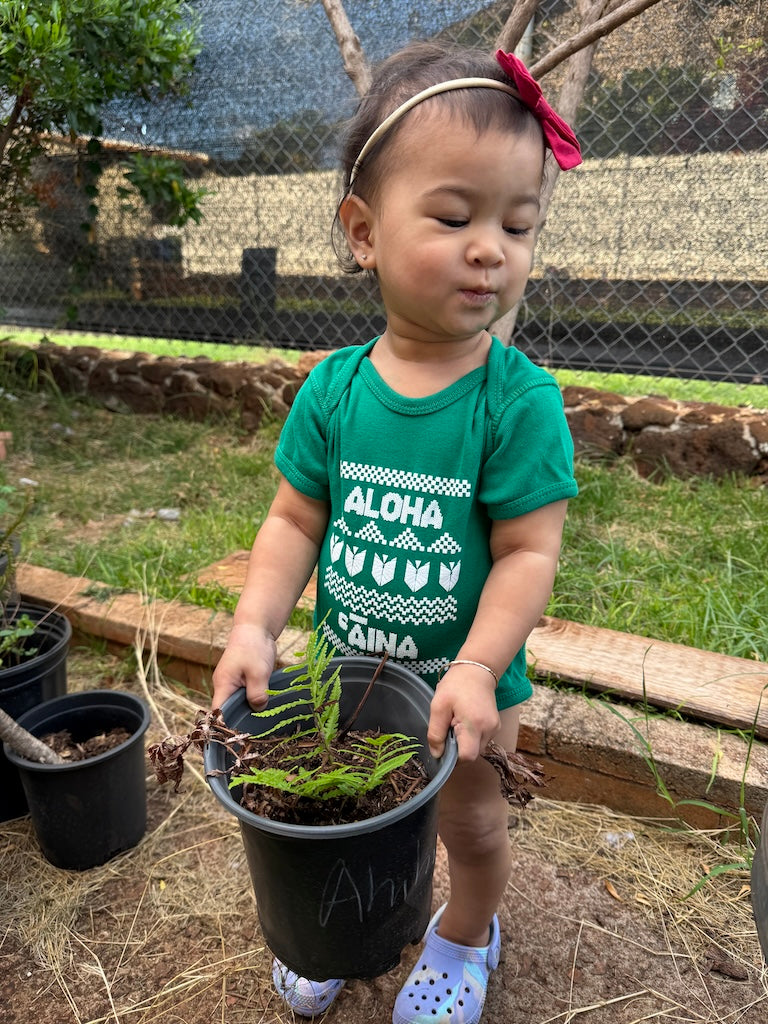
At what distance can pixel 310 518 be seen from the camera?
1288mm

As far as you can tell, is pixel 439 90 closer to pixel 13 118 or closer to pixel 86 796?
pixel 86 796

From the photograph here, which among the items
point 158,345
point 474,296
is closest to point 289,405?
point 158,345

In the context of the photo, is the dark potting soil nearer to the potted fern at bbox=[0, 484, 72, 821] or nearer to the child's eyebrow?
the potted fern at bbox=[0, 484, 72, 821]

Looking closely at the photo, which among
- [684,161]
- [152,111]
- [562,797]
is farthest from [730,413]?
[152,111]

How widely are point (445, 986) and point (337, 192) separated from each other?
2433 millimetres

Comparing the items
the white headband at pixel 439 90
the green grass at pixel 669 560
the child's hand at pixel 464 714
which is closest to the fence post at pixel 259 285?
the green grass at pixel 669 560

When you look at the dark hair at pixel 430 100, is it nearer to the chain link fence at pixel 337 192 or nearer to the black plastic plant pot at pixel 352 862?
the black plastic plant pot at pixel 352 862

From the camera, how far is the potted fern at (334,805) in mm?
877

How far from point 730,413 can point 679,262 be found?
2.52 feet

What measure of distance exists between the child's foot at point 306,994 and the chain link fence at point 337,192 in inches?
121

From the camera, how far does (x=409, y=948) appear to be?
1.49 metres

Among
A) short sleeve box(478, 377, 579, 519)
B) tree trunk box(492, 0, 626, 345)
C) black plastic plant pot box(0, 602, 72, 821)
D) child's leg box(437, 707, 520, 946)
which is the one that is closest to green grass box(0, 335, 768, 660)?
black plastic plant pot box(0, 602, 72, 821)

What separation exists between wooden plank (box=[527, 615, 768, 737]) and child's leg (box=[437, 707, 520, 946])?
71cm

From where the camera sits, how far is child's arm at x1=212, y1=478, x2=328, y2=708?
111 centimetres
